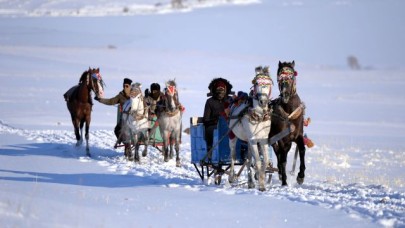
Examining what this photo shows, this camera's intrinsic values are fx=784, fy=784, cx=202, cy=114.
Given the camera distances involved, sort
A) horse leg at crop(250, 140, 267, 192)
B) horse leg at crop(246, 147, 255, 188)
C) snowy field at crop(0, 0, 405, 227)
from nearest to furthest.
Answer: snowy field at crop(0, 0, 405, 227), horse leg at crop(250, 140, 267, 192), horse leg at crop(246, 147, 255, 188)

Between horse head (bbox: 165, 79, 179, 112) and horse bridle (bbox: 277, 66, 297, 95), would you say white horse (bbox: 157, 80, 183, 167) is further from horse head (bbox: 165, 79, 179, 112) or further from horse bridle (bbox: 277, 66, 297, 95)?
horse bridle (bbox: 277, 66, 297, 95)

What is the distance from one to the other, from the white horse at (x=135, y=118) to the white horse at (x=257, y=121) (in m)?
5.05

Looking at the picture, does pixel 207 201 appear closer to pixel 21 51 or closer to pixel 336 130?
pixel 336 130

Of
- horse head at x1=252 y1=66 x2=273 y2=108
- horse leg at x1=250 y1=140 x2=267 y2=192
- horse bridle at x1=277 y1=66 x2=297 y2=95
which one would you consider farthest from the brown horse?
horse head at x1=252 y1=66 x2=273 y2=108

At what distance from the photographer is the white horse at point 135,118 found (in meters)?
18.1

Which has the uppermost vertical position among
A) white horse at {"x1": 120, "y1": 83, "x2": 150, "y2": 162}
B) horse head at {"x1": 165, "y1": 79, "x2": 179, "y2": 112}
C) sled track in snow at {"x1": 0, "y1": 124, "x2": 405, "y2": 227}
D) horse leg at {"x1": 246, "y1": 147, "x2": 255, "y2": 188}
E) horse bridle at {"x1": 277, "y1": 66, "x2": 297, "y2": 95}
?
horse bridle at {"x1": 277, "y1": 66, "x2": 297, "y2": 95}

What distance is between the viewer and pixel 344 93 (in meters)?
55.9

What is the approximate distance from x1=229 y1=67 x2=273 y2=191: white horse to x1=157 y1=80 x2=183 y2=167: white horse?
4634 millimetres

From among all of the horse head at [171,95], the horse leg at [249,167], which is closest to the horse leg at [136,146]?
the horse head at [171,95]

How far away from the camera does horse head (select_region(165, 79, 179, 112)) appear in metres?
17.7

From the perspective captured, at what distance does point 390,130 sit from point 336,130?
2442 mm

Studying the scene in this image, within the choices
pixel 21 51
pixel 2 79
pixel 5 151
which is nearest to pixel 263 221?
pixel 5 151

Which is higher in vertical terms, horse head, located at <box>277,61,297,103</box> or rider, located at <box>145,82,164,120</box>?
horse head, located at <box>277,61,297,103</box>

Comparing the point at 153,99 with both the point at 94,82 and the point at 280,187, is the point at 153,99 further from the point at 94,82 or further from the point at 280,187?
the point at 280,187
